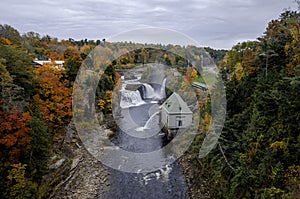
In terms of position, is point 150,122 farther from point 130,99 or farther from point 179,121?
point 130,99

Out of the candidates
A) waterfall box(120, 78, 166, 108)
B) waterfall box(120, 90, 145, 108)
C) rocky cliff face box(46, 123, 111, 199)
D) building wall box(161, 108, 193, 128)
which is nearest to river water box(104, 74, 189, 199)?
rocky cliff face box(46, 123, 111, 199)

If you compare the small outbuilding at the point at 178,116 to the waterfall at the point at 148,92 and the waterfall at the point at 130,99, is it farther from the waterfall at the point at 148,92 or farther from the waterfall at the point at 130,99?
the waterfall at the point at 148,92

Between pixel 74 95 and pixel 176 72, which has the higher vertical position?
pixel 176 72

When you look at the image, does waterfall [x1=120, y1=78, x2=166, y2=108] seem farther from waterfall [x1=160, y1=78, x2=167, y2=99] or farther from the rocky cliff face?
the rocky cliff face

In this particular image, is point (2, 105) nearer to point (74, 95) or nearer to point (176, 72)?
point (74, 95)

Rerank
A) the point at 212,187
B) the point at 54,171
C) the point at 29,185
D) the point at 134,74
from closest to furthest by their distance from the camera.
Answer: the point at 29,185, the point at 212,187, the point at 54,171, the point at 134,74

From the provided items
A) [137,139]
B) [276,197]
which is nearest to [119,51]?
[137,139]

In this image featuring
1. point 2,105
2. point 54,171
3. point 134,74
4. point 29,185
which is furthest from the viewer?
point 134,74

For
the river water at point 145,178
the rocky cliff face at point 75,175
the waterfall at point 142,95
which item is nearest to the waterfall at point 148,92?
the waterfall at point 142,95
